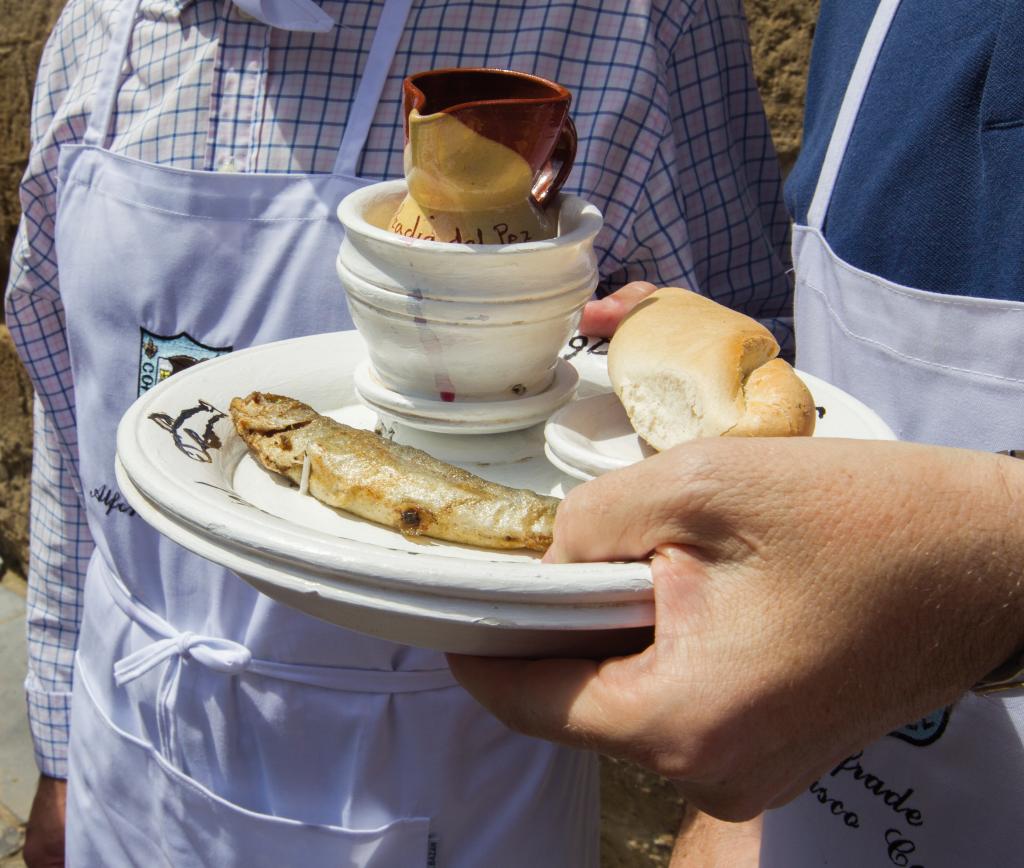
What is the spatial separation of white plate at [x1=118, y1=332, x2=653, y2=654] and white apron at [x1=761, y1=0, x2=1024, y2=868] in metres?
0.51

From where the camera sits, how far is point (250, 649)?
1.51 metres

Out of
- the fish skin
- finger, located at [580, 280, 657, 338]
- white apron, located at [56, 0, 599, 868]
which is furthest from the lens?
white apron, located at [56, 0, 599, 868]

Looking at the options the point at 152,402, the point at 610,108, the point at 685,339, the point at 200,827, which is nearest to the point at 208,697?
the point at 200,827

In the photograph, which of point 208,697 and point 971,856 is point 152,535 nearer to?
point 208,697

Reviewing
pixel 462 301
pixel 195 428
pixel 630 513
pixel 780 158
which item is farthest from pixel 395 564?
pixel 780 158

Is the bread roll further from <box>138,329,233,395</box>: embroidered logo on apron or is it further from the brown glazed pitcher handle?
<box>138,329,233,395</box>: embroidered logo on apron

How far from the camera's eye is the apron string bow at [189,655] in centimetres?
150

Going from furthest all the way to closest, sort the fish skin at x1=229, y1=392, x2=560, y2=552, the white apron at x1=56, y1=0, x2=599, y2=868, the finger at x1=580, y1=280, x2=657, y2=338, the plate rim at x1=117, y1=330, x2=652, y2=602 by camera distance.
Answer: the white apron at x1=56, y1=0, x2=599, y2=868 < the finger at x1=580, y1=280, x2=657, y2=338 < the fish skin at x1=229, y1=392, x2=560, y2=552 < the plate rim at x1=117, y1=330, x2=652, y2=602

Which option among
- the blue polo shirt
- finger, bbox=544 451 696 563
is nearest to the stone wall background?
the blue polo shirt

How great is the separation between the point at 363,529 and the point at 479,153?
372 millimetres

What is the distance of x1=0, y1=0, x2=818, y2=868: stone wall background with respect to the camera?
2215 mm

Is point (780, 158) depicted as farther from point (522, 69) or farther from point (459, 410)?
point (459, 410)

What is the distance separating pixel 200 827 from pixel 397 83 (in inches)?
45.8

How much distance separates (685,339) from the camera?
3.46 feet
